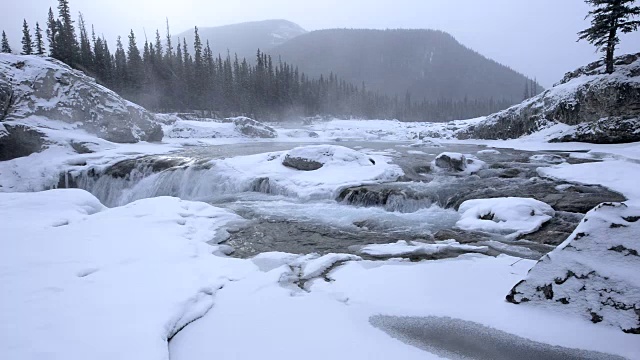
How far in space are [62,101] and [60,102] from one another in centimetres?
16

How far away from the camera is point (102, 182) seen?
14.6m

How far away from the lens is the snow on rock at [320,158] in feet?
45.0

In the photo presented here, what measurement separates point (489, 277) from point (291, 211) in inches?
234

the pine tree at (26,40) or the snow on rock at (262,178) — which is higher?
the pine tree at (26,40)

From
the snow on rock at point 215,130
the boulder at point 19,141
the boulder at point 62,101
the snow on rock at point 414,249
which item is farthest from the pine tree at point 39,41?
the snow on rock at point 414,249

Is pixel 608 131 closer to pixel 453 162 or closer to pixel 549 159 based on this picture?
pixel 549 159

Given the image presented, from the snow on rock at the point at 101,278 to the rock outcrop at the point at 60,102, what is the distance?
16843 millimetres

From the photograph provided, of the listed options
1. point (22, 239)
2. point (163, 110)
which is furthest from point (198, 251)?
point (163, 110)

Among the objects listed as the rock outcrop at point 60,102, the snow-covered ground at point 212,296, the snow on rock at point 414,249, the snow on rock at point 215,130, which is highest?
the rock outcrop at point 60,102

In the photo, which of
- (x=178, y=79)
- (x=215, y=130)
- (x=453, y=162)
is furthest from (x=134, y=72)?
(x=453, y=162)

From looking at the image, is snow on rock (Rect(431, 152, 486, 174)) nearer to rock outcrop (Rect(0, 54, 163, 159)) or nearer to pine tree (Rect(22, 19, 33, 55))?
rock outcrop (Rect(0, 54, 163, 159))

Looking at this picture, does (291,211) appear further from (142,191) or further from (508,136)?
(508,136)

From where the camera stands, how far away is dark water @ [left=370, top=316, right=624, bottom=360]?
2.78 meters

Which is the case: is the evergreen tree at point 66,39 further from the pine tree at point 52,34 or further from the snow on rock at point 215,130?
the snow on rock at point 215,130
